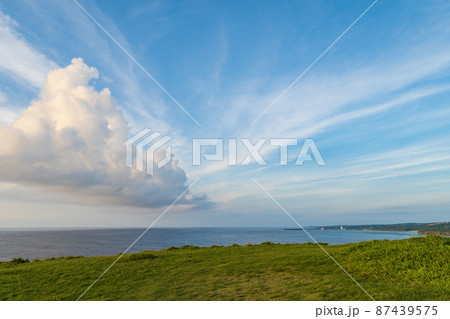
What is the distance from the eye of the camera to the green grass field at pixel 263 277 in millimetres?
9773

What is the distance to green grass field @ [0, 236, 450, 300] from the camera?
9.77 metres

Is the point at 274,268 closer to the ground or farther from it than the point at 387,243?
closer to the ground

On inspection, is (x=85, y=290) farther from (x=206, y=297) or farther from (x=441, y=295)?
(x=441, y=295)

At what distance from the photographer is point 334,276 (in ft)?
39.5

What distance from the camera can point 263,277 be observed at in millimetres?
12484

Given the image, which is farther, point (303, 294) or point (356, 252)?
point (356, 252)

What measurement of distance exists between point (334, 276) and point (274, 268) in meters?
3.15

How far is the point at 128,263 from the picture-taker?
16.4m

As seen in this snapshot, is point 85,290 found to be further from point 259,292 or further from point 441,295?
point 441,295
